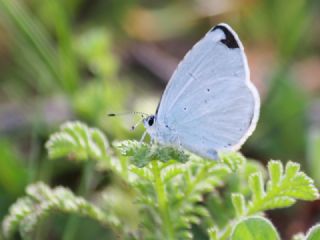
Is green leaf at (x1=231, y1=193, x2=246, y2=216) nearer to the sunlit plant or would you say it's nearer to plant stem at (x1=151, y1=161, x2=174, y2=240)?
the sunlit plant

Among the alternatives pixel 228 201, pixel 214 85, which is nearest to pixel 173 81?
pixel 214 85

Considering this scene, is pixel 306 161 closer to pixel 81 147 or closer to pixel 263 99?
pixel 263 99

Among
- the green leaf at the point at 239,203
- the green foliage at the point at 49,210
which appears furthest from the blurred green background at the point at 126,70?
the green leaf at the point at 239,203

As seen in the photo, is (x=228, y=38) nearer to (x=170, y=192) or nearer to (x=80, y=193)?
(x=170, y=192)

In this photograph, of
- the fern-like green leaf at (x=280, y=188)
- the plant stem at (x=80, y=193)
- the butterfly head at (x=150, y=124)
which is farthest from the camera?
the plant stem at (x=80, y=193)

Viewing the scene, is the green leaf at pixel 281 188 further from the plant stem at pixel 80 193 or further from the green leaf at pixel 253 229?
the plant stem at pixel 80 193

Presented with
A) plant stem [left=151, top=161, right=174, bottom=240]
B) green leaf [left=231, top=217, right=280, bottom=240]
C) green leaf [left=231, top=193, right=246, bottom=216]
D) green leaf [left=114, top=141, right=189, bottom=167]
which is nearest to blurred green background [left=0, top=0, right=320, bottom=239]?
plant stem [left=151, top=161, right=174, bottom=240]
